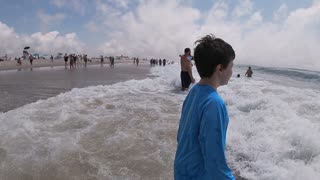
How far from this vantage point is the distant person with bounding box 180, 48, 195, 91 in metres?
12.8

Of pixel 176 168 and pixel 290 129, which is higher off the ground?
pixel 176 168

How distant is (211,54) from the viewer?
193 cm

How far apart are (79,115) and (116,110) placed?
3.78ft

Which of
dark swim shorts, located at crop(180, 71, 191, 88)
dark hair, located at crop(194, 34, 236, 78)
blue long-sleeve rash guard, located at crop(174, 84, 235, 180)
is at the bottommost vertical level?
dark swim shorts, located at crop(180, 71, 191, 88)

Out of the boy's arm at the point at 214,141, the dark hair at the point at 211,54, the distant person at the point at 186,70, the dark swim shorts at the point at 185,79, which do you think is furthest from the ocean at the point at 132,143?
the dark swim shorts at the point at 185,79

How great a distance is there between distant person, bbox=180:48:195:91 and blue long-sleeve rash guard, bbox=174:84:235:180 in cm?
1067

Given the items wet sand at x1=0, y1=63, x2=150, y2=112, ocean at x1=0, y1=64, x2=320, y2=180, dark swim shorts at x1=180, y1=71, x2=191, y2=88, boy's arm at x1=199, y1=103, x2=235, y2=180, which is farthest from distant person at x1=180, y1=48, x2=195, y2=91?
boy's arm at x1=199, y1=103, x2=235, y2=180

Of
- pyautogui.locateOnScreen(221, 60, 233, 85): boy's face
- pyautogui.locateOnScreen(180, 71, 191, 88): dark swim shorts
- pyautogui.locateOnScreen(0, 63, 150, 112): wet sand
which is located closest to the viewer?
pyautogui.locateOnScreen(221, 60, 233, 85): boy's face

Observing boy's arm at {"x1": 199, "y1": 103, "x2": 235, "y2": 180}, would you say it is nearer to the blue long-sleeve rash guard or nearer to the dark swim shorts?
the blue long-sleeve rash guard

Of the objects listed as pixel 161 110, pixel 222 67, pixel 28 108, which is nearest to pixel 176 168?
pixel 222 67

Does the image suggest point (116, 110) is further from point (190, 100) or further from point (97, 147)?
point (190, 100)

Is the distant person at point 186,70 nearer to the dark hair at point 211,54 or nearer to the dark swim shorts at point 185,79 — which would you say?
the dark swim shorts at point 185,79

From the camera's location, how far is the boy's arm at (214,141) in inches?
72.2

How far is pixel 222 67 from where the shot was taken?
1990mm
